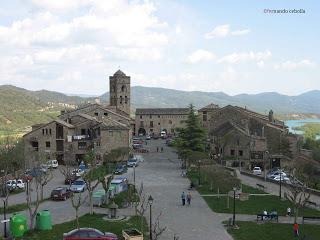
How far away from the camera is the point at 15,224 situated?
2758cm

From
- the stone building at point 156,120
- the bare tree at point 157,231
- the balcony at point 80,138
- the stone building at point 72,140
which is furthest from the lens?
the stone building at point 156,120

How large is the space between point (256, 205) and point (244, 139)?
36598 mm

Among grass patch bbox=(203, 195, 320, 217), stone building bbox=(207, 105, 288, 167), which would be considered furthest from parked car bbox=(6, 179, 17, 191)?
stone building bbox=(207, 105, 288, 167)

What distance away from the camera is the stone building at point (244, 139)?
75375 millimetres

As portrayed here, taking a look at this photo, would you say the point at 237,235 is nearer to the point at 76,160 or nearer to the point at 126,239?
the point at 126,239

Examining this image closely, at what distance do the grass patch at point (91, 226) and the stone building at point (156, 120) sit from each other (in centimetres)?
9578

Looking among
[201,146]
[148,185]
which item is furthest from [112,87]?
[148,185]

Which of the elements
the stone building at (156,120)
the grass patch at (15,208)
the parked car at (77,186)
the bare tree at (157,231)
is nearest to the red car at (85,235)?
the bare tree at (157,231)

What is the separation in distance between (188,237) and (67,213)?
11.6 m

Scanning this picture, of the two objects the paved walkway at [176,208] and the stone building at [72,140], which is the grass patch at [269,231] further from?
the stone building at [72,140]

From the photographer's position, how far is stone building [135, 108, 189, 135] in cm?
13012

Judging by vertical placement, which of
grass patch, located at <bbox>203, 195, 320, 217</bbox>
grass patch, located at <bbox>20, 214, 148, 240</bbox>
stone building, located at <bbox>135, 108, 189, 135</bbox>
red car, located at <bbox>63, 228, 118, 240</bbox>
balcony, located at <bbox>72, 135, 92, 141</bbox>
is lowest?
grass patch, located at <bbox>203, 195, 320, 217</bbox>

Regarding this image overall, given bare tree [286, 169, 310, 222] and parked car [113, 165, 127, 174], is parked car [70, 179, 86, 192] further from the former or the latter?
bare tree [286, 169, 310, 222]

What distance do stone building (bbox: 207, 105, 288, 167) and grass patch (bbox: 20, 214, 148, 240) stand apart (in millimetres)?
39017
